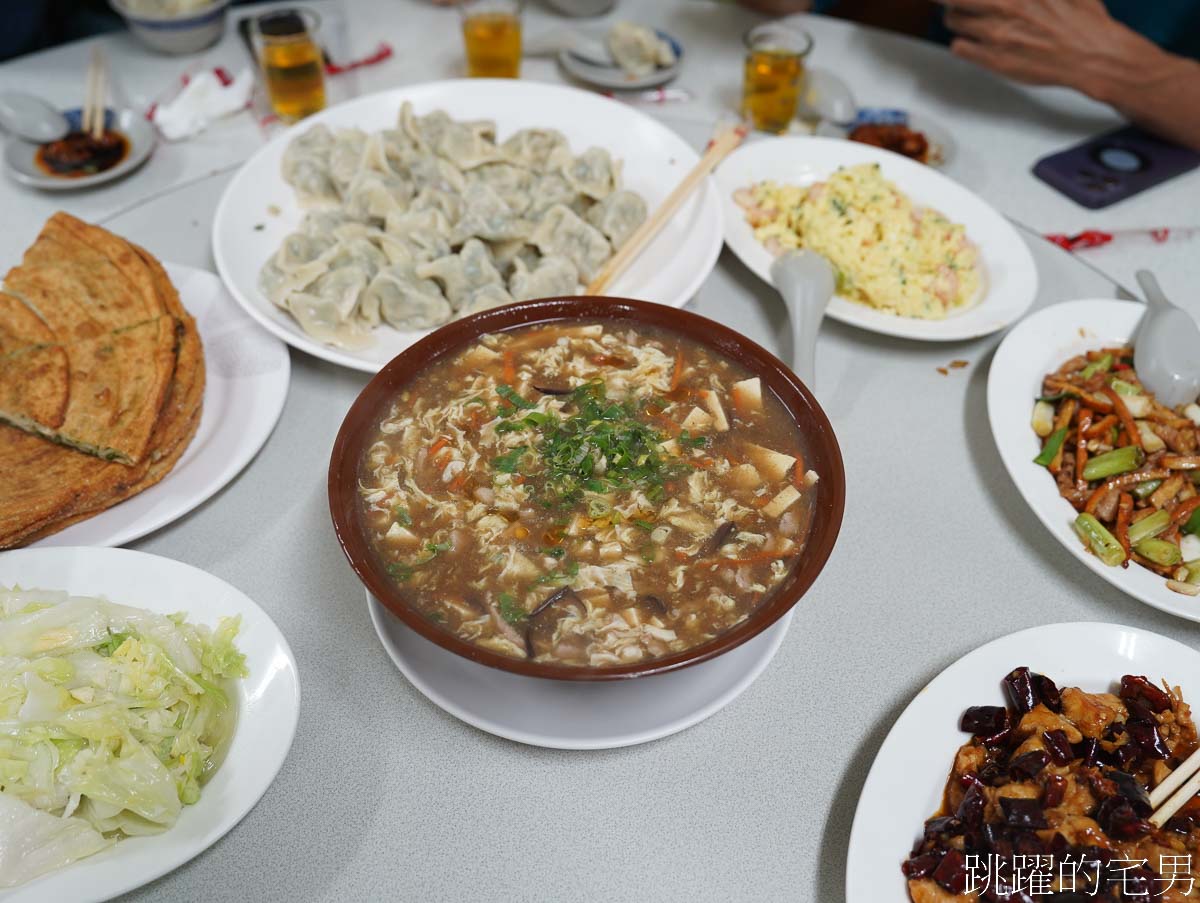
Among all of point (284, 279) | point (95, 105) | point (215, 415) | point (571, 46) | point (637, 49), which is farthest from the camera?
point (571, 46)

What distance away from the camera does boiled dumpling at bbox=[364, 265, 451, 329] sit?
2.69 m

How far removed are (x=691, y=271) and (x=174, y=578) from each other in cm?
166

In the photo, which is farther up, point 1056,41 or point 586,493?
point 1056,41

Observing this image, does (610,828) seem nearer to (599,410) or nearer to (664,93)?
(599,410)

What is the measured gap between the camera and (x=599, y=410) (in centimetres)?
213

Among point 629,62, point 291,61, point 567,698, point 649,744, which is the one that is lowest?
point 649,744

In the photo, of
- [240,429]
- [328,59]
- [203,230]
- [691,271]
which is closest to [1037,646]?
[691,271]

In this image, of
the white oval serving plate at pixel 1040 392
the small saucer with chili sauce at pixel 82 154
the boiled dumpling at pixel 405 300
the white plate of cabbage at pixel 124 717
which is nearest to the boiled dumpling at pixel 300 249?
the boiled dumpling at pixel 405 300

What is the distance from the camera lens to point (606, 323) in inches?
91.4

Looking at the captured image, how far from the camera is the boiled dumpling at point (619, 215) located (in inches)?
118

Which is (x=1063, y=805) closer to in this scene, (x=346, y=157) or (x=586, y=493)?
(x=586, y=493)

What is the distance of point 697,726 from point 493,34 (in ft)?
9.67

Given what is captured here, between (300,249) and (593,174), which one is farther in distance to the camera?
(593,174)

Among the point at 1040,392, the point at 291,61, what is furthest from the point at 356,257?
the point at 1040,392
